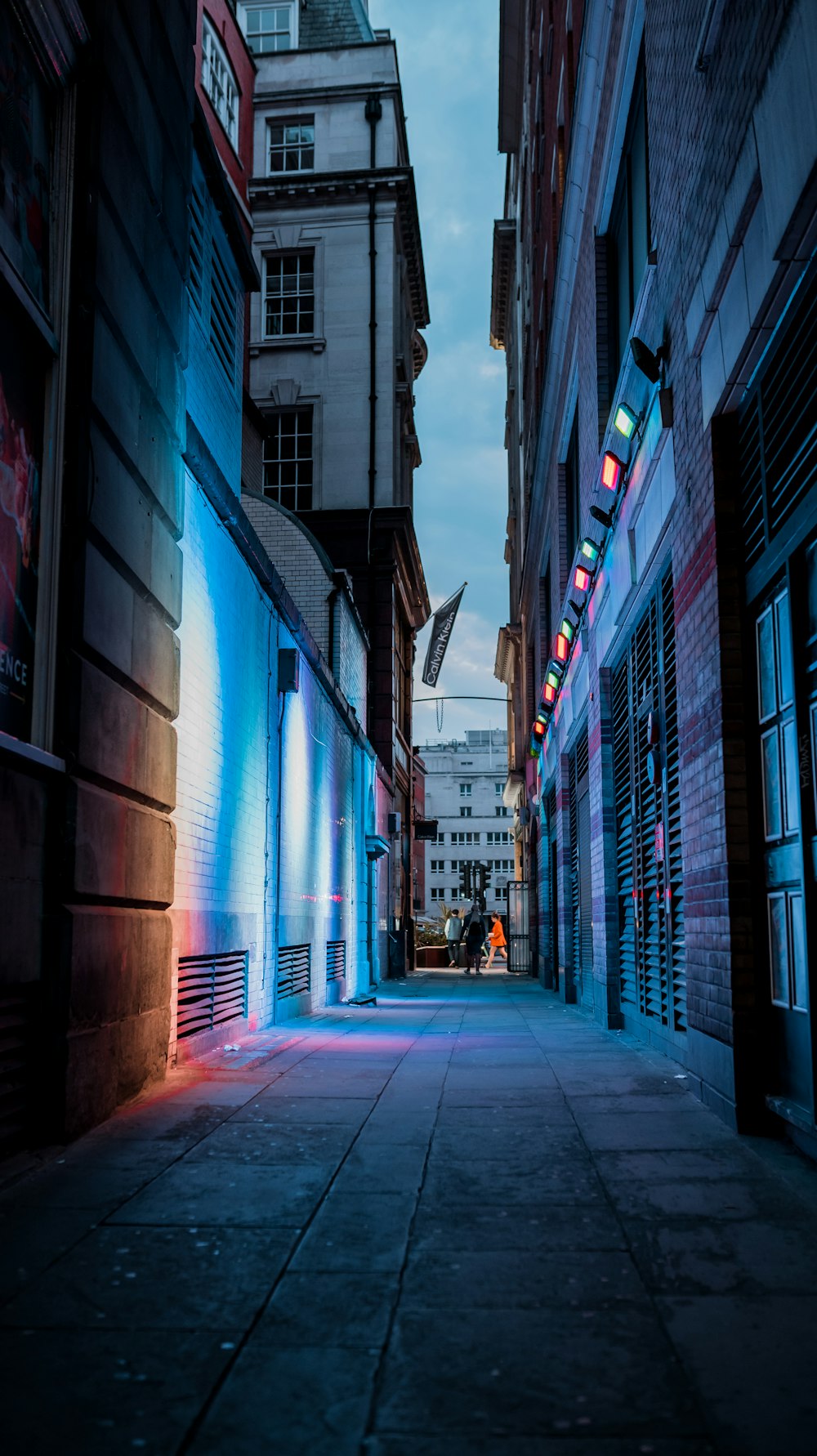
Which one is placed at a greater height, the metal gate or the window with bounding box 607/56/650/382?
the window with bounding box 607/56/650/382

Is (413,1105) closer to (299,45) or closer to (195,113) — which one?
(195,113)

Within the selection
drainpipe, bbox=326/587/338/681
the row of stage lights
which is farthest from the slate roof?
the row of stage lights

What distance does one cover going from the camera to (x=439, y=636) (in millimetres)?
41625

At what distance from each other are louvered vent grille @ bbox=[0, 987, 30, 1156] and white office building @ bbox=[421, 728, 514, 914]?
80204mm

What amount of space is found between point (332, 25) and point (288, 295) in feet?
31.6

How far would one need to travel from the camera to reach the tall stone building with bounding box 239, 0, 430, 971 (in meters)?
31.0

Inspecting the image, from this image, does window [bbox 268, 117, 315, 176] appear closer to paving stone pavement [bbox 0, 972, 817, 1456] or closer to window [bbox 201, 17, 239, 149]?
window [bbox 201, 17, 239, 149]

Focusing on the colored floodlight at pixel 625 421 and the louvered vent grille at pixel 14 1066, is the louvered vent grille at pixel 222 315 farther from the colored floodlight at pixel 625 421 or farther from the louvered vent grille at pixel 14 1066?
the louvered vent grille at pixel 14 1066

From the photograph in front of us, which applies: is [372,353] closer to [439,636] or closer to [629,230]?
[439,636]

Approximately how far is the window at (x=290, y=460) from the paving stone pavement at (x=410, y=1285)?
26.8m

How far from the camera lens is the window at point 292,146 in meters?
33.2

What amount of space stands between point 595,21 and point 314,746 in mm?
9275

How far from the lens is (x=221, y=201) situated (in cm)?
1008

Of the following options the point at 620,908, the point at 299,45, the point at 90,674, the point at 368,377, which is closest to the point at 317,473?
the point at 368,377
